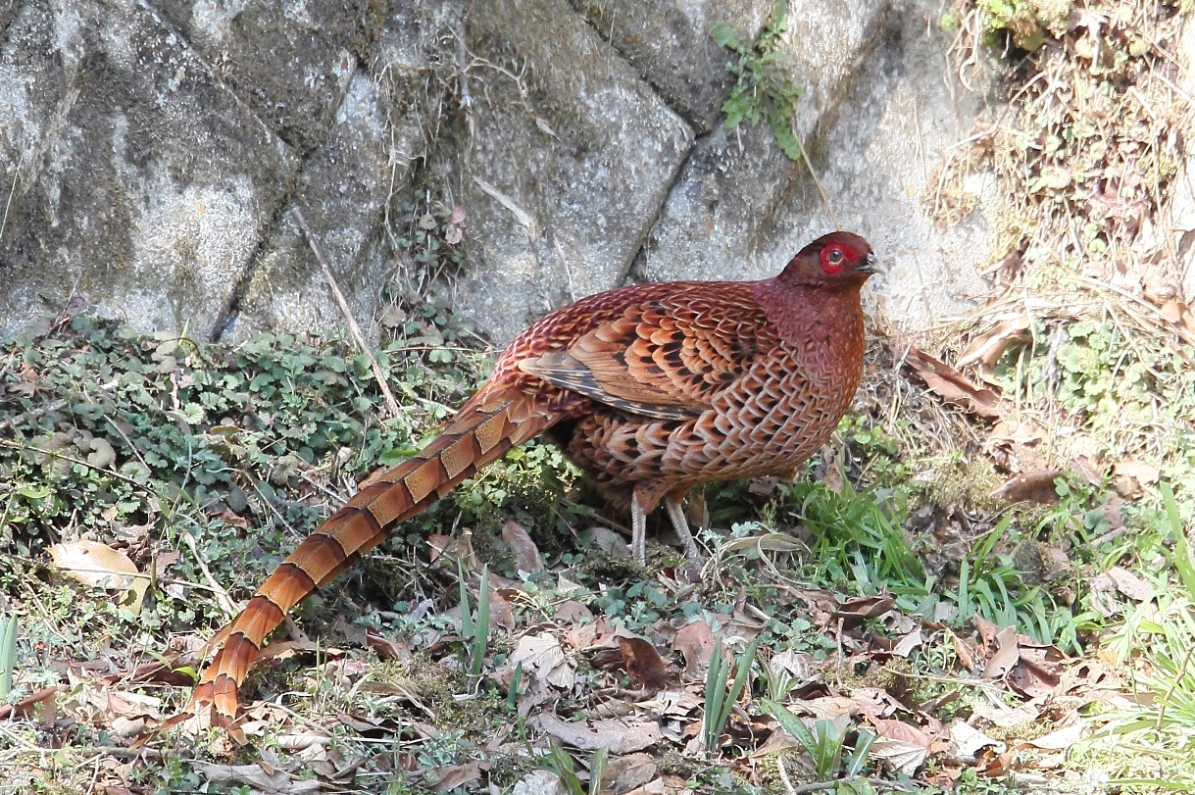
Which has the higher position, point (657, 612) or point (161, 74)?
point (161, 74)

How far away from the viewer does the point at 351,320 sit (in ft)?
18.5

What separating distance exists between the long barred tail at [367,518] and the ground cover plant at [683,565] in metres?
0.17

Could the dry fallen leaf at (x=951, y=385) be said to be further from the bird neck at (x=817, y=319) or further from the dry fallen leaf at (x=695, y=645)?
the dry fallen leaf at (x=695, y=645)

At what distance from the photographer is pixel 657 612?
15.1ft

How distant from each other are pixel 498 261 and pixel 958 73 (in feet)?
8.48

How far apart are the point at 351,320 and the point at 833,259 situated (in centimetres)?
217

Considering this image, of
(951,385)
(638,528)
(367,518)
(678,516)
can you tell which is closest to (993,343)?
(951,385)

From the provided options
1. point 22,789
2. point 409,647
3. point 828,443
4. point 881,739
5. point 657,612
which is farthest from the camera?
point 828,443

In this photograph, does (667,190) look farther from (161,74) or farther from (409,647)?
(409,647)

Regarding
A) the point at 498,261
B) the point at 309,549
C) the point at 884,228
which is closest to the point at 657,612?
the point at 309,549

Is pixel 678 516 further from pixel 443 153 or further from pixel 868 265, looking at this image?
pixel 443 153

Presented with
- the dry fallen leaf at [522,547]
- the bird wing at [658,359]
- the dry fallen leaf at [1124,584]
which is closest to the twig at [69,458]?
the dry fallen leaf at [522,547]


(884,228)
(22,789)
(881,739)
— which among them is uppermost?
(884,228)

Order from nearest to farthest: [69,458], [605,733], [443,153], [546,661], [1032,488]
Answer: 1. [605,733]
2. [546,661]
3. [69,458]
4. [1032,488]
5. [443,153]
